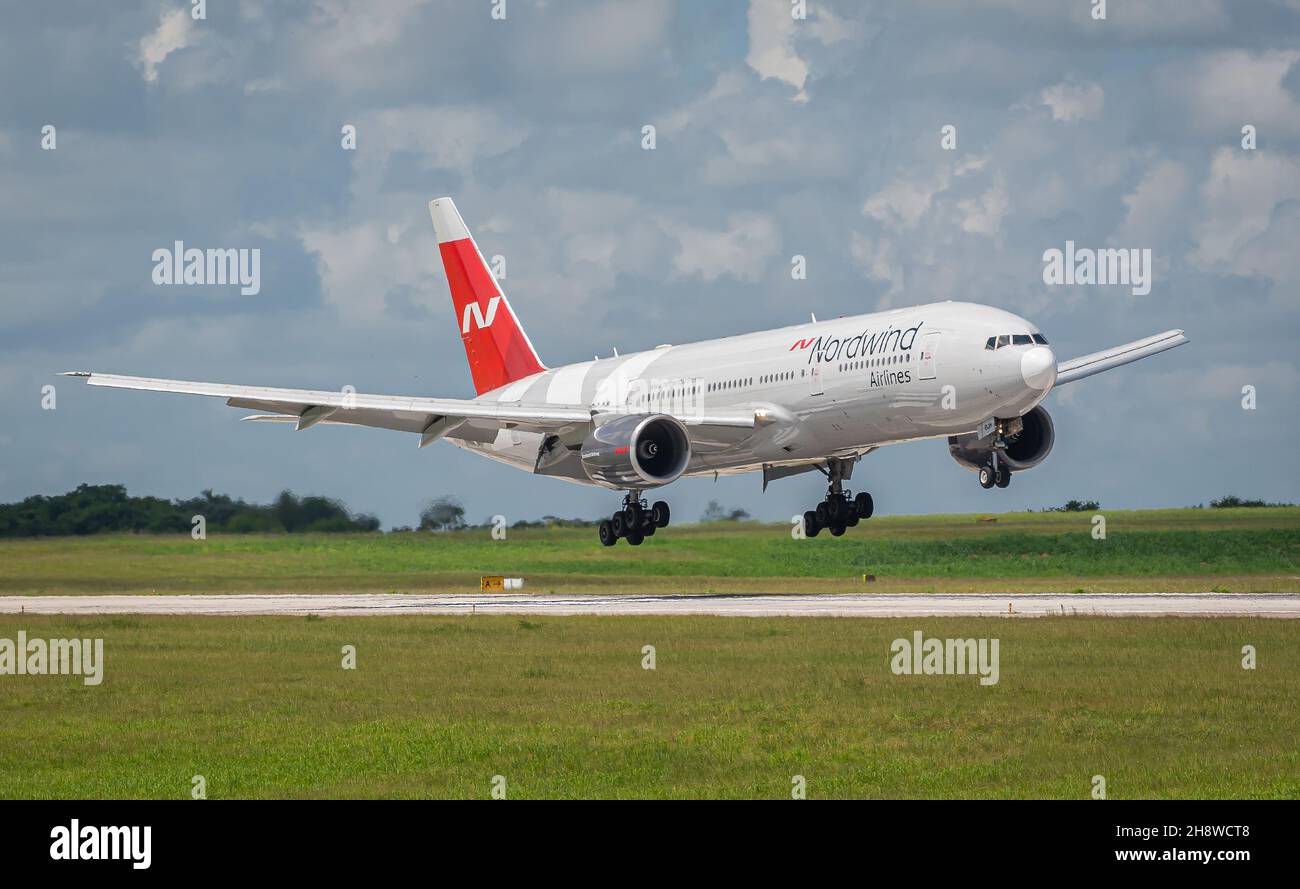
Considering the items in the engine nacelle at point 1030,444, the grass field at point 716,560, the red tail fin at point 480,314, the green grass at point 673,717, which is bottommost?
the green grass at point 673,717

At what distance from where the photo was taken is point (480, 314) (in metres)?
66.8

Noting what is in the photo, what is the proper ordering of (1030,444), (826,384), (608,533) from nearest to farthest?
(826,384), (1030,444), (608,533)

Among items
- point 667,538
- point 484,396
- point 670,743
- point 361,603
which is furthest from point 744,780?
point 667,538

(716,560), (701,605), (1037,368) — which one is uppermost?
(1037,368)

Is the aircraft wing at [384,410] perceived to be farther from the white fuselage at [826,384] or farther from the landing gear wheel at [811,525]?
the landing gear wheel at [811,525]

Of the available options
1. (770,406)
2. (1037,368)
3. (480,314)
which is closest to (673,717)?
(1037,368)

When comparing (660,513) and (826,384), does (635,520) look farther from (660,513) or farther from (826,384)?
(826,384)

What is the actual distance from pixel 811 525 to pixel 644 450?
8.06m

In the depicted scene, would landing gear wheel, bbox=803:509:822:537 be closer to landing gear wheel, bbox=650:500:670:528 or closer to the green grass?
landing gear wheel, bbox=650:500:670:528

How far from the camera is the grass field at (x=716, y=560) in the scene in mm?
67125

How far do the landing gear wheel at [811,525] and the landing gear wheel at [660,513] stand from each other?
478 centimetres

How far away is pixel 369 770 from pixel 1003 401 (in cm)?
2389

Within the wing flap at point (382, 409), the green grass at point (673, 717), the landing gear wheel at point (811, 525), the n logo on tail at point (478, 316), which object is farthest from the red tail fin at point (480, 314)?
the green grass at point (673, 717)
